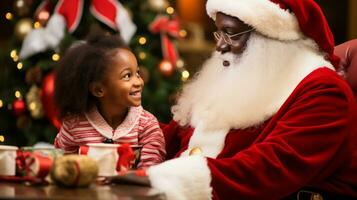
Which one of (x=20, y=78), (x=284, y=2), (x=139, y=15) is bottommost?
(x=20, y=78)

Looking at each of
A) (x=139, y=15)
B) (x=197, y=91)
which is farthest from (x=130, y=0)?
(x=197, y=91)

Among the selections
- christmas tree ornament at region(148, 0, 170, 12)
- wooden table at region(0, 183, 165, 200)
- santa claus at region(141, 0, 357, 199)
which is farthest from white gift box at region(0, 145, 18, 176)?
christmas tree ornament at region(148, 0, 170, 12)

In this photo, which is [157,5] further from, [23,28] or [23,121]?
[23,121]

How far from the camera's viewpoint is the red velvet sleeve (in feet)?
6.61

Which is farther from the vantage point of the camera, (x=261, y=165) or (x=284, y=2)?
(x=284, y=2)

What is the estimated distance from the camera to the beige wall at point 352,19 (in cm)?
545

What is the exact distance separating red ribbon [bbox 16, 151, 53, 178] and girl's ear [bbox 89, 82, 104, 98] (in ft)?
1.47

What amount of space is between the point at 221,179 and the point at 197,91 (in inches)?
26.3

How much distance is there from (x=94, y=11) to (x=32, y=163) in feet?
8.93

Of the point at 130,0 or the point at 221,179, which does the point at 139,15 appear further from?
the point at 221,179

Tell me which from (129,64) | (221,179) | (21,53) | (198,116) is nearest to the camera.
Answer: (221,179)

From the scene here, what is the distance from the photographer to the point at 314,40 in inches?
92.4

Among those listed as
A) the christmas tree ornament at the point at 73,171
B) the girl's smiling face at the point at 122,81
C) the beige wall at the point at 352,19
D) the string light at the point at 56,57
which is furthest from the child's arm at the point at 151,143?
the beige wall at the point at 352,19

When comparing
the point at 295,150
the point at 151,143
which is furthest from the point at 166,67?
the point at 295,150
